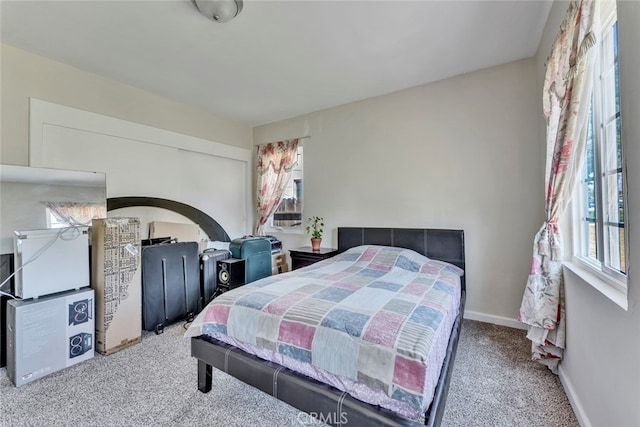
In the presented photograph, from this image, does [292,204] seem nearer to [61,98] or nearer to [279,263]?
[279,263]

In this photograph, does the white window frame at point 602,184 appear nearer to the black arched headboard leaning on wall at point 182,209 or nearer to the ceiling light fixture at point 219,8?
the ceiling light fixture at point 219,8

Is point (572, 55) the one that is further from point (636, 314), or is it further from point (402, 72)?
point (402, 72)

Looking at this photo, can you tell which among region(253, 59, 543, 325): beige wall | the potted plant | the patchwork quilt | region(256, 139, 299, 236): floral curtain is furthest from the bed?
region(256, 139, 299, 236): floral curtain

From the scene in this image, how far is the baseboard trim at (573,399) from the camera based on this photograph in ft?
4.79

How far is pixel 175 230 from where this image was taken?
341cm

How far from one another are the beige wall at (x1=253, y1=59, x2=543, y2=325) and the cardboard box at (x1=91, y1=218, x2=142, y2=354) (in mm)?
2419

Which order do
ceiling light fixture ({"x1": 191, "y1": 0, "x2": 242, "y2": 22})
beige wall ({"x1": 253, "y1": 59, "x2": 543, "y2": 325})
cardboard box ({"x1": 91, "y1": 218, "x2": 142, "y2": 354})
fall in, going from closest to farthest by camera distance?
1. ceiling light fixture ({"x1": 191, "y1": 0, "x2": 242, "y2": 22})
2. cardboard box ({"x1": 91, "y1": 218, "x2": 142, "y2": 354})
3. beige wall ({"x1": 253, "y1": 59, "x2": 543, "y2": 325})

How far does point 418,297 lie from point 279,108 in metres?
3.18

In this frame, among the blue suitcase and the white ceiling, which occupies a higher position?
the white ceiling

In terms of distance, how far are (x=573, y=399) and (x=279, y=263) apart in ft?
11.1

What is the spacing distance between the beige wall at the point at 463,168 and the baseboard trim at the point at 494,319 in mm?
14

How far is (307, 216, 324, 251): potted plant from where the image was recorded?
3715mm

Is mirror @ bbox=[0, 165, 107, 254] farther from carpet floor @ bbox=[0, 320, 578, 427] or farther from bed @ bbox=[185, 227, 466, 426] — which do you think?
bed @ bbox=[185, 227, 466, 426]

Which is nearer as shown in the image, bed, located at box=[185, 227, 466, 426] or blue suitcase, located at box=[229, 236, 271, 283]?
bed, located at box=[185, 227, 466, 426]
